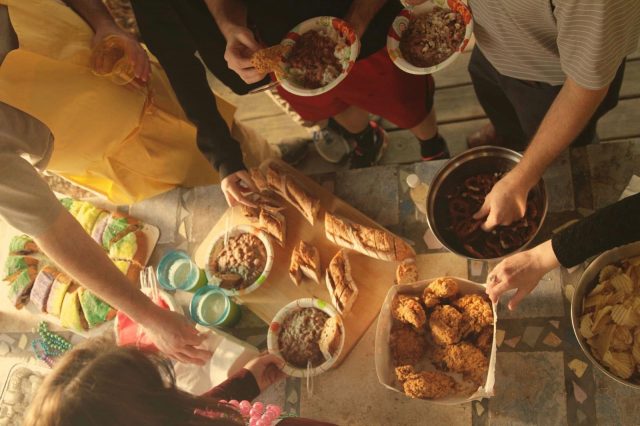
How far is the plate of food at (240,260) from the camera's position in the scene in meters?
2.12

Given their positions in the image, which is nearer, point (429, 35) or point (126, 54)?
point (429, 35)

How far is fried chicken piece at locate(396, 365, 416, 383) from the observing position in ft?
5.34

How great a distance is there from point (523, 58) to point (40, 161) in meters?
1.75

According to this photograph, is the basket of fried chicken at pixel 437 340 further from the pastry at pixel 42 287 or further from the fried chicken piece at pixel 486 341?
the pastry at pixel 42 287

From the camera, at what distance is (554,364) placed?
5.32 ft

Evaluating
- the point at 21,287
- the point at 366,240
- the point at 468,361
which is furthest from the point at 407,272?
the point at 21,287

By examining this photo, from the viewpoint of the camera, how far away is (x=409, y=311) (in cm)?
169

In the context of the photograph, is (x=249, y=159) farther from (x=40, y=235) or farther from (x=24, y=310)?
(x=24, y=310)

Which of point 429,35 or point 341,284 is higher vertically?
point 429,35

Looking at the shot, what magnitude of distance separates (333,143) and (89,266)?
67.4 inches

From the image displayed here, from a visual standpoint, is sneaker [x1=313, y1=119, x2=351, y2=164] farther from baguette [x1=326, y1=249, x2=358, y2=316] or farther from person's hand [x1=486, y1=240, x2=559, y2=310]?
person's hand [x1=486, y1=240, x2=559, y2=310]

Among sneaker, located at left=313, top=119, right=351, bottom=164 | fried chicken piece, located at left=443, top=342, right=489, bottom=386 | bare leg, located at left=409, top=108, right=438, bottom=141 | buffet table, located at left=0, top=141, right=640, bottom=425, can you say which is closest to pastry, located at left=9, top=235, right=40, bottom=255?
buffet table, located at left=0, top=141, right=640, bottom=425

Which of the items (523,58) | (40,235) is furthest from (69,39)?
(523,58)

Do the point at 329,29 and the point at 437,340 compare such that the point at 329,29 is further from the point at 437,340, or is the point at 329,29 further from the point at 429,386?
the point at 429,386
